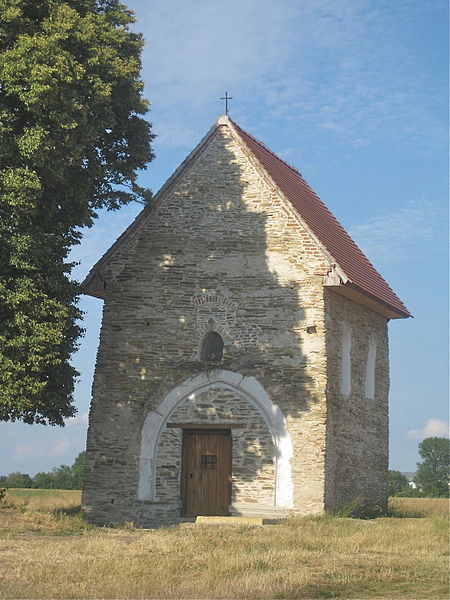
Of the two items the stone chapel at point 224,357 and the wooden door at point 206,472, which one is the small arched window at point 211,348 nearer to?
Result: the stone chapel at point 224,357

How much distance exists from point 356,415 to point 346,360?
4.96ft

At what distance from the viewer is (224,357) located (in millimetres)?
20609

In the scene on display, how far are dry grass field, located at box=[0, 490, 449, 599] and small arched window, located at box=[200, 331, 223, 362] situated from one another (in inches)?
178

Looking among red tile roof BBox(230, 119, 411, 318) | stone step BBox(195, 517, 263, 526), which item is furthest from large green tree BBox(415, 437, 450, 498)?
stone step BBox(195, 517, 263, 526)

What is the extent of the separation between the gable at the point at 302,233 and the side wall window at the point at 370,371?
104 centimetres

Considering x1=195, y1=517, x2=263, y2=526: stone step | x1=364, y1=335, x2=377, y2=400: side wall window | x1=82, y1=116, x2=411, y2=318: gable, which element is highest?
x1=82, y1=116, x2=411, y2=318: gable

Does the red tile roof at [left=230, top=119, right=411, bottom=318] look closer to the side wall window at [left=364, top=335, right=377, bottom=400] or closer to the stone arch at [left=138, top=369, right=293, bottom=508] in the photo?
the side wall window at [left=364, top=335, right=377, bottom=400]

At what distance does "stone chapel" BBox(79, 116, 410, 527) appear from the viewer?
65.2 ft

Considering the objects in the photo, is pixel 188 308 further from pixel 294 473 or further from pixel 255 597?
pixel 255 597

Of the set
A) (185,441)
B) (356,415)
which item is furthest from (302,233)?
(185,441)

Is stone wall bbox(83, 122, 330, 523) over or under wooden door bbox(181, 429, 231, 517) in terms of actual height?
over

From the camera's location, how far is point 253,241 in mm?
21109

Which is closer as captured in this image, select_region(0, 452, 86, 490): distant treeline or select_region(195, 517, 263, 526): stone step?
select_region(195, 517, 263, 526): stone step

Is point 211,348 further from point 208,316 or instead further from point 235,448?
point 235,448
